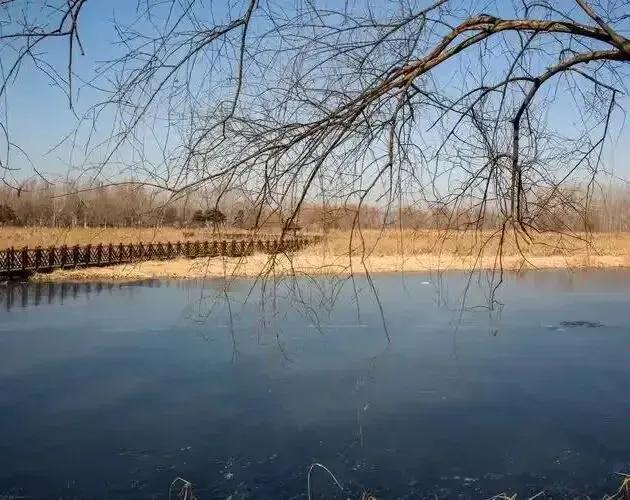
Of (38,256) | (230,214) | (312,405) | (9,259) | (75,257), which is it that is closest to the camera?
(230,214)

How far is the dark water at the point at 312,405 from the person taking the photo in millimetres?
5289

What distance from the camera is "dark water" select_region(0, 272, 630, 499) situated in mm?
5289

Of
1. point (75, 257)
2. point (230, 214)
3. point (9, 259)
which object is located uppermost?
point (230, 214)

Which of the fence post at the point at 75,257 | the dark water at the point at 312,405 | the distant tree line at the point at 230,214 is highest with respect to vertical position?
the distant tree line at the point at 230,214

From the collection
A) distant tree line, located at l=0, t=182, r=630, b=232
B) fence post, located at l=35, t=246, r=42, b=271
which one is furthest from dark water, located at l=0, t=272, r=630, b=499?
fence post, located at l=35, t=246, r=42, b=271

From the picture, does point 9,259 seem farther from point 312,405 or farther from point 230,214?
point 230,214

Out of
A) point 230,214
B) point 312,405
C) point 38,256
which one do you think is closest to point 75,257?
point 38,256

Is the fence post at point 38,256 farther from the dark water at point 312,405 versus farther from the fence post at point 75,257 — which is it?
the dark water at point 312,405

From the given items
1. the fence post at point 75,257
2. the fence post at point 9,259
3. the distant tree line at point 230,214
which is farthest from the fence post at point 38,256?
the distant tree line at point 230,214

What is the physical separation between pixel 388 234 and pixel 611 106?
48.4 inches

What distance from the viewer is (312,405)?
7.20 m

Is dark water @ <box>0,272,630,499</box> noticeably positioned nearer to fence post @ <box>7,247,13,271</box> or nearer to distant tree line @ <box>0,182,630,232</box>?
distant tree line @ <box>0,182,630,232</box>

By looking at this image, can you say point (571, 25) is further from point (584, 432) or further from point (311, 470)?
point (584, 432)

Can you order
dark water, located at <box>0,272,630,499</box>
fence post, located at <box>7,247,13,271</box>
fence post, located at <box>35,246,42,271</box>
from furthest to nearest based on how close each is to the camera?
fence post, located at <box>35,246,42,271</box>
fence post, located at <box>7,247,13,271</box>
dark water, located at <box>0,272,630,499</box>
